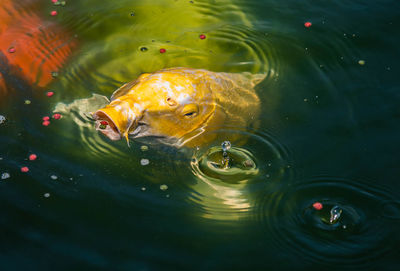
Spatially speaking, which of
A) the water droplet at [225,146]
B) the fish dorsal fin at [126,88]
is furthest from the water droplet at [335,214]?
the fish dorsal fin at [126,88]

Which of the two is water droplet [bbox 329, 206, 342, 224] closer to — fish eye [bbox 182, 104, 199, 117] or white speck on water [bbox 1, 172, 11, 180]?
fish eye [bbox 182, 104, 199, 117]

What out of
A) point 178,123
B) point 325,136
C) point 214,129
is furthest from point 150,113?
point 325,136

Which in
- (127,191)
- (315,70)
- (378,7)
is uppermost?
(378,7)

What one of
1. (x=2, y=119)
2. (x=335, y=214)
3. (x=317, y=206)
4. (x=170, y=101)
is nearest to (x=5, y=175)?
(x=2, y=119)

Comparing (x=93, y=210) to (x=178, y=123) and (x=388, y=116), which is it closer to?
(x=178, y=123)

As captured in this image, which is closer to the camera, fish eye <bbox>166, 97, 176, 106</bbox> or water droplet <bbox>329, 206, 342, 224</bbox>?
water droplet <bbox>329, 206, 342, 224</bbox>

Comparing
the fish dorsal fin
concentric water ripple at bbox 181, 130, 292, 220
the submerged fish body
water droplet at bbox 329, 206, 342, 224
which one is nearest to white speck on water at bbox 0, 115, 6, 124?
the submerged fish body
